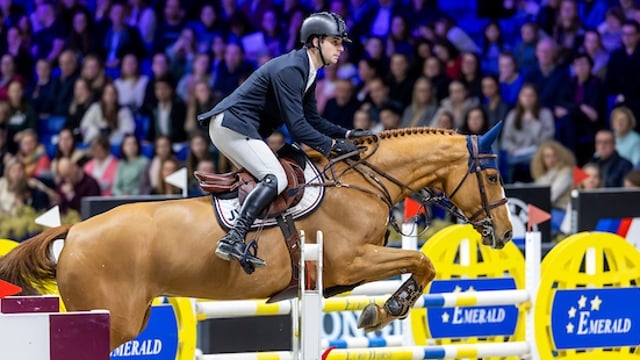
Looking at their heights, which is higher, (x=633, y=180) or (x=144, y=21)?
(x=144, y=21)

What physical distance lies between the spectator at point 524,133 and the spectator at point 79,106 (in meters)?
4.47

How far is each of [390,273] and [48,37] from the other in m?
9.81

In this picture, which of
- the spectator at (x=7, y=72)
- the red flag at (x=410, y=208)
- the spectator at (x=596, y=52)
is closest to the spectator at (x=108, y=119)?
the spectator at (x=7, y=72)

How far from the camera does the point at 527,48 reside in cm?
1393

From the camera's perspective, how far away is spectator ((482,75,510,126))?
12922 millimetres

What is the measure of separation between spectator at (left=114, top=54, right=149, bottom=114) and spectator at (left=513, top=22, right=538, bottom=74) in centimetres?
401

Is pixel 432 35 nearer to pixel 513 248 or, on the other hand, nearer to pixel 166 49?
pixel 166 49

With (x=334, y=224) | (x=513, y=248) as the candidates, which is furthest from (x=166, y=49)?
(x=334, y=224)

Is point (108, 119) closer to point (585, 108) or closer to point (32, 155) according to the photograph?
point (32, 155)

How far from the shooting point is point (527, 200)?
398 inches

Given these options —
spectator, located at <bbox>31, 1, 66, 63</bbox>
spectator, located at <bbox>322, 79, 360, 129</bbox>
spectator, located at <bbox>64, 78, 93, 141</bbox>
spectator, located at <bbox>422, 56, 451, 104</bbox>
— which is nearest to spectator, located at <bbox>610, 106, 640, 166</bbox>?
spectator, located at <bbox>422, 56, 451, 104</bbox>

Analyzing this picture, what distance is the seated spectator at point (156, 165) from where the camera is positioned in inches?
486

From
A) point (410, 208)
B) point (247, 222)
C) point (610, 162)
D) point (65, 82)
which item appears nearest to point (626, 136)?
point (610, 162)

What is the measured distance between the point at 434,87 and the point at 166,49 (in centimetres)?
365
